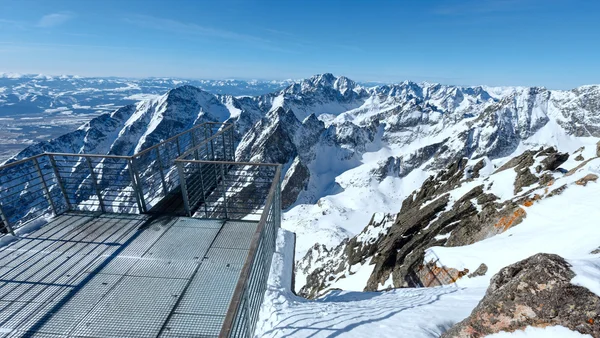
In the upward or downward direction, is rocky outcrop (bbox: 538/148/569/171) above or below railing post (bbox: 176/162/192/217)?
below

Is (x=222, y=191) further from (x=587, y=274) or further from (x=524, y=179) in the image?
(x=524, y=179)

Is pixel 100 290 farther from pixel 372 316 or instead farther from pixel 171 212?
pixel 372 316

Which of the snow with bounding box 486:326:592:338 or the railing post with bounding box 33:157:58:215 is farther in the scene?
the railing post with bounding box 33:157:58:215

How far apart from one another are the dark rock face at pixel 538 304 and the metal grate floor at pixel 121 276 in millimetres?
4294

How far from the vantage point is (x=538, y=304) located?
386 cm

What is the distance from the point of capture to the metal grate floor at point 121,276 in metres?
5.12

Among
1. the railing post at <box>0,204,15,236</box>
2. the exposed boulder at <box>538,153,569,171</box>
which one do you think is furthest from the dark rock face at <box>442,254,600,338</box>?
the exposed boulder at <box>538,153,569,171</box>

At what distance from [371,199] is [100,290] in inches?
5565

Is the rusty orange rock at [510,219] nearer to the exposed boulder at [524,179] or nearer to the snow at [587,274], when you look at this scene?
the exposed boulder at [524,179]

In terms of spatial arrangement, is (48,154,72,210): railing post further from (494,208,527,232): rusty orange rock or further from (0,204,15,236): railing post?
(494,208,527,232): rusty orange rock

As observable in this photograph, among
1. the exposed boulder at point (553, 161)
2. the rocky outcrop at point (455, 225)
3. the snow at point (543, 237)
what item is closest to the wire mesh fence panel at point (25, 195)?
the snow at point (543, 237)

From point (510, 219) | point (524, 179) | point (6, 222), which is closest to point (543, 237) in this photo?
point (510, 219)

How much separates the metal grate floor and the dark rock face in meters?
4.29

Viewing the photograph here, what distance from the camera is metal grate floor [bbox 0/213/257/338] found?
202 inches
